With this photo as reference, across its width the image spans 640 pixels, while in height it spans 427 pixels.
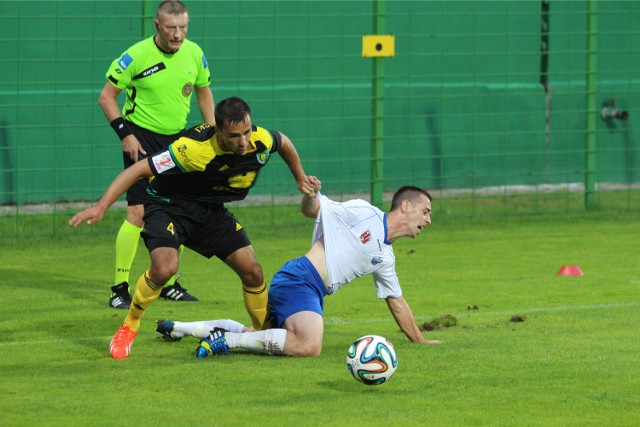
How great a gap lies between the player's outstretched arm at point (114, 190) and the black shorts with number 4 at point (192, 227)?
56 centimetres

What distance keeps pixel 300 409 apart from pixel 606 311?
4346 mm

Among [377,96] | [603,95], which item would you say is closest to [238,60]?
[377,96]

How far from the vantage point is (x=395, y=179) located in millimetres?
17438

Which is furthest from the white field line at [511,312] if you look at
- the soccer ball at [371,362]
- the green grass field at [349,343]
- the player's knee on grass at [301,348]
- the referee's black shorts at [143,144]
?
the soccer ball at [371,362]

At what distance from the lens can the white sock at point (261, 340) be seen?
8688 millimetres

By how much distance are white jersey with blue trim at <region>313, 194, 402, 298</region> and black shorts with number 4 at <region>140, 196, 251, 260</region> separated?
23.9 inches

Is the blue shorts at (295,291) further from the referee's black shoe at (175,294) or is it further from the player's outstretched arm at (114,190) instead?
the referee's black shoe at (175,294)

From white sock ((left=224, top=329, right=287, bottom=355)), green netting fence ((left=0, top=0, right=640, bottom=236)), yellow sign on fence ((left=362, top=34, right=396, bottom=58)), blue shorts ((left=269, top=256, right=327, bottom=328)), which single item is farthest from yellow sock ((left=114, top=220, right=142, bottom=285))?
yellow sign on fence ((left=362, top=34, right=396, bottom=58))

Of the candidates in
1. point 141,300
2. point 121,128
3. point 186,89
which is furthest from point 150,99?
point 141,300

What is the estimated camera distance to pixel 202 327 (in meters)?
9.11

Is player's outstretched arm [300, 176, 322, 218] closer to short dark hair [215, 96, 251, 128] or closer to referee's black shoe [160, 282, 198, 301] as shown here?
short dark hair [215, 96, 251, 128]

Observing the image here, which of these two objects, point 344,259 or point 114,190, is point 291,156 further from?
point 114,190

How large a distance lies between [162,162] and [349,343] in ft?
6.42

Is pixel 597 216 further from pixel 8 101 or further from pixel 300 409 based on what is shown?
pixel 300 409
